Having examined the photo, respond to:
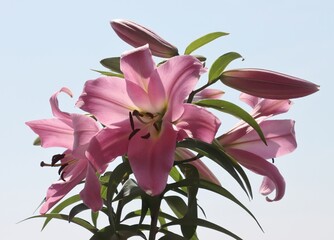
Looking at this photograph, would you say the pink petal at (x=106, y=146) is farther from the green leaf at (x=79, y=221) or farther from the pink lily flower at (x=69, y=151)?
the green leaf at (x=79, y=221)

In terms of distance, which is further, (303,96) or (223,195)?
(223,195)

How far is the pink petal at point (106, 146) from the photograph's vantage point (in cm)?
85

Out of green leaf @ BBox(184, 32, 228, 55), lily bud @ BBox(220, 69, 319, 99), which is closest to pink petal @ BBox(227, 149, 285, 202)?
lily bud @ BBox(220, 69, 319, 99)

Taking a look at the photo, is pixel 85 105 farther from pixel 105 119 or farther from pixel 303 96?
pixel 303 96

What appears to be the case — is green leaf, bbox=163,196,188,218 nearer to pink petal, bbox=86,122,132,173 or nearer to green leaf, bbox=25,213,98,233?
green leaf, bbox=25,213,98,233

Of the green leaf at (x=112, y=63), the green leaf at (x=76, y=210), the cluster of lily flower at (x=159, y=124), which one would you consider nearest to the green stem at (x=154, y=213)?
the cluster of lily flower at (x=159, y=124)

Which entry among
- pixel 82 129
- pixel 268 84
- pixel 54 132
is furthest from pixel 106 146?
pixel 268 84

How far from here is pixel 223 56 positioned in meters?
1.04

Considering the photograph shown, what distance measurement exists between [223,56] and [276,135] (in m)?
0.17

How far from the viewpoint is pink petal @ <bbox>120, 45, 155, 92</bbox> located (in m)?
0.82

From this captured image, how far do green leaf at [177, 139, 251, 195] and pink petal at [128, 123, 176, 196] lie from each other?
11cm

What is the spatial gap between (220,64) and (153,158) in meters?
0.26

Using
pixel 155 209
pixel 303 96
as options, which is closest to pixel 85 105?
pixel 155 209

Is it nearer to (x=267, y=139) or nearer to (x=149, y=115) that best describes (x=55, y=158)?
(x=149, y=115)
